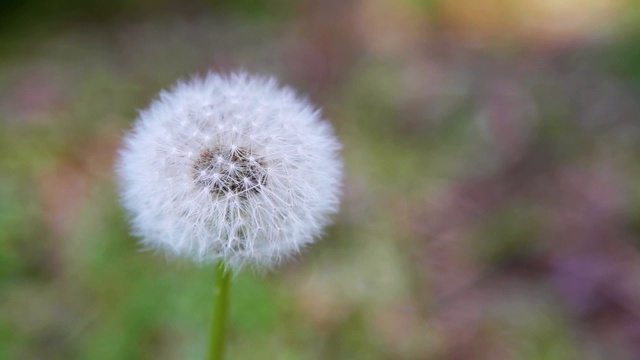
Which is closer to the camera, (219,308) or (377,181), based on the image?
(219,308)

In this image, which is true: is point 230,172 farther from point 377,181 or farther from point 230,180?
point 377,181

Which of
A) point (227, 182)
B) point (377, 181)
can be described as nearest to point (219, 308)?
point (227, 182)

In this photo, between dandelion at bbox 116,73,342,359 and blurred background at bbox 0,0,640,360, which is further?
blurred background at bbox 0,0,640,360

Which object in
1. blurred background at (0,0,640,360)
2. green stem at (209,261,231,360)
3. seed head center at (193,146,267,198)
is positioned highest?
blurred background at (0,0,640,360)

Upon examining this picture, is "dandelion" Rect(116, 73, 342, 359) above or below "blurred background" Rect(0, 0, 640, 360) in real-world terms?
below

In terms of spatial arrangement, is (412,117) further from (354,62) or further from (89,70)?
(89,70)

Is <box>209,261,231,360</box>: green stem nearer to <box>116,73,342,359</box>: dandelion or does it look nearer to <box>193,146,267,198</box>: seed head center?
<box>116,73,342,359</box>: dandelion

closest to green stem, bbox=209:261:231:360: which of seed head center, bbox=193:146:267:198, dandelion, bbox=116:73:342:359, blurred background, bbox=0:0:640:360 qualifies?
dandelion, bbox=116:73:342:359
